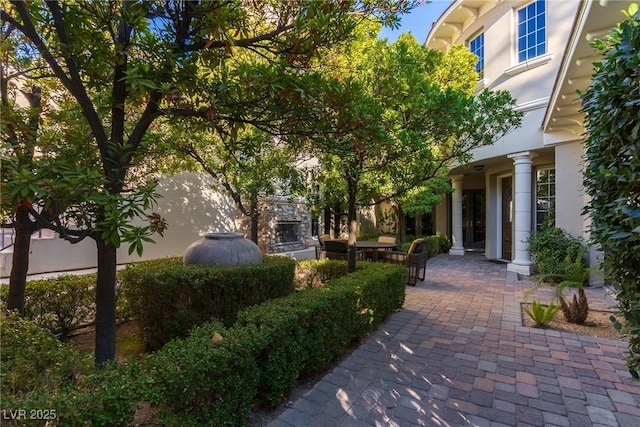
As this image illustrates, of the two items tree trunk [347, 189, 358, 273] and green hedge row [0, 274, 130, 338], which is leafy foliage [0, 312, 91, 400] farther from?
tree trunk [347, 189, 358, 273]

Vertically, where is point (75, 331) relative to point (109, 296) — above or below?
below

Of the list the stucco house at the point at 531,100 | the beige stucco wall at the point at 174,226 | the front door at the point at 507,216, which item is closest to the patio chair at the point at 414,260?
the stucco house at the point at 531,100

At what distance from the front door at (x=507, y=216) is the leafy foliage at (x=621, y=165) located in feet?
31.8

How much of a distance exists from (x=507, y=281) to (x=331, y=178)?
554 cm

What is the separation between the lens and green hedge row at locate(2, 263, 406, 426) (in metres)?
1.58

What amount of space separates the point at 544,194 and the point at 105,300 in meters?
10.5

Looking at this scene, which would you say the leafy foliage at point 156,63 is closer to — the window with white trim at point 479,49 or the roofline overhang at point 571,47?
the roofline overhang at point 571,47

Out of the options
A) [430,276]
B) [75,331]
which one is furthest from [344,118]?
[430,276]

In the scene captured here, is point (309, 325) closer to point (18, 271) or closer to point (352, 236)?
point (352, 236)

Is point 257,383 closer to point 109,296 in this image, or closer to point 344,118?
point 109,296

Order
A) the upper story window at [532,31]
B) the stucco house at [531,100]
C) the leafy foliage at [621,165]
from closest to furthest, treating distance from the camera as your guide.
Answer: the leafy foliage at [621,165]
the stucco house at [531,100]
the upper story window at [532,31]

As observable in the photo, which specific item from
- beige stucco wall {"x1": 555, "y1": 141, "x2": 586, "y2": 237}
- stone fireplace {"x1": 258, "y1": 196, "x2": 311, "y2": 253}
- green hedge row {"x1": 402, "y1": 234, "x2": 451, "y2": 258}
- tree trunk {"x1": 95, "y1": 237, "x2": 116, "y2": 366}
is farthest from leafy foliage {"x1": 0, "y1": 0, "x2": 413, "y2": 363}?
green hedge row {"x1": 402, "y1": 234, "x2": 451, "y2": 258}

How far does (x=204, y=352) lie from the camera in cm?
213

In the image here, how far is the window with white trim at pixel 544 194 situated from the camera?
886 centimetres
